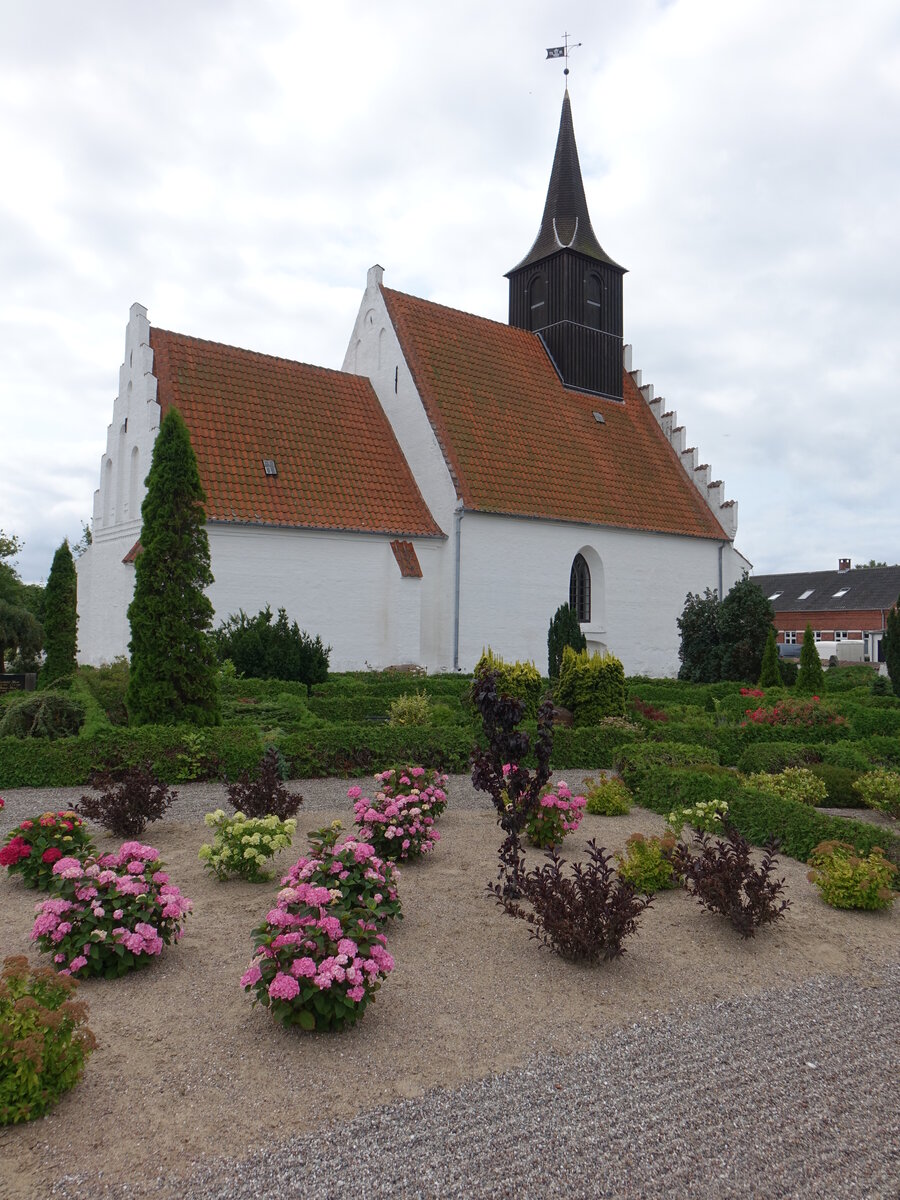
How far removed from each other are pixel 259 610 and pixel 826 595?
3842 cm

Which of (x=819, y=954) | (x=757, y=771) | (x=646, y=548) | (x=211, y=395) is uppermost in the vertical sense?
(x=211, y=395)

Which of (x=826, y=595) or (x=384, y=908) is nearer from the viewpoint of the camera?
(x=384, y=908)

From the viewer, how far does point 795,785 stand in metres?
7.78

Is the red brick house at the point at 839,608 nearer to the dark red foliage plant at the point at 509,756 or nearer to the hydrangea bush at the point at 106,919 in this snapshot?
the dark red foliage plant at the point at 509,756

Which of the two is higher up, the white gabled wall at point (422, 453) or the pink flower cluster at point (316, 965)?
the white gabled wall at point (422, 453)

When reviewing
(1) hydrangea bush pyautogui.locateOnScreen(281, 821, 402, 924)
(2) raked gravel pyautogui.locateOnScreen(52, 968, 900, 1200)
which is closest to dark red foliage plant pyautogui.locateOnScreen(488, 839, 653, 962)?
(2) raked gravel pyautogui.locateOnScreen(52, 968, 900, 1200)

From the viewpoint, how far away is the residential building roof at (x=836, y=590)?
4297 centimetres

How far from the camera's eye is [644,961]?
4359 mm

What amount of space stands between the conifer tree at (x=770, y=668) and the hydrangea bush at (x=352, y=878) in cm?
1493

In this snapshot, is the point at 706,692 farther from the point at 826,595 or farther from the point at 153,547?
the point at 826,595

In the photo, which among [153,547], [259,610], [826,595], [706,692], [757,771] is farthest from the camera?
[826,595]

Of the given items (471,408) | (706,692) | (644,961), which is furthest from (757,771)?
(471,408)

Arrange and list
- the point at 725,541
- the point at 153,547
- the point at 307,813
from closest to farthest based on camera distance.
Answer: the point at 307,813 → the point at 153,547 → the point at 725,541

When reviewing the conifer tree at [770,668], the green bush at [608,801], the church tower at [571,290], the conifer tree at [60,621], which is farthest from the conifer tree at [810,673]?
the conifer tree at [60,621]
